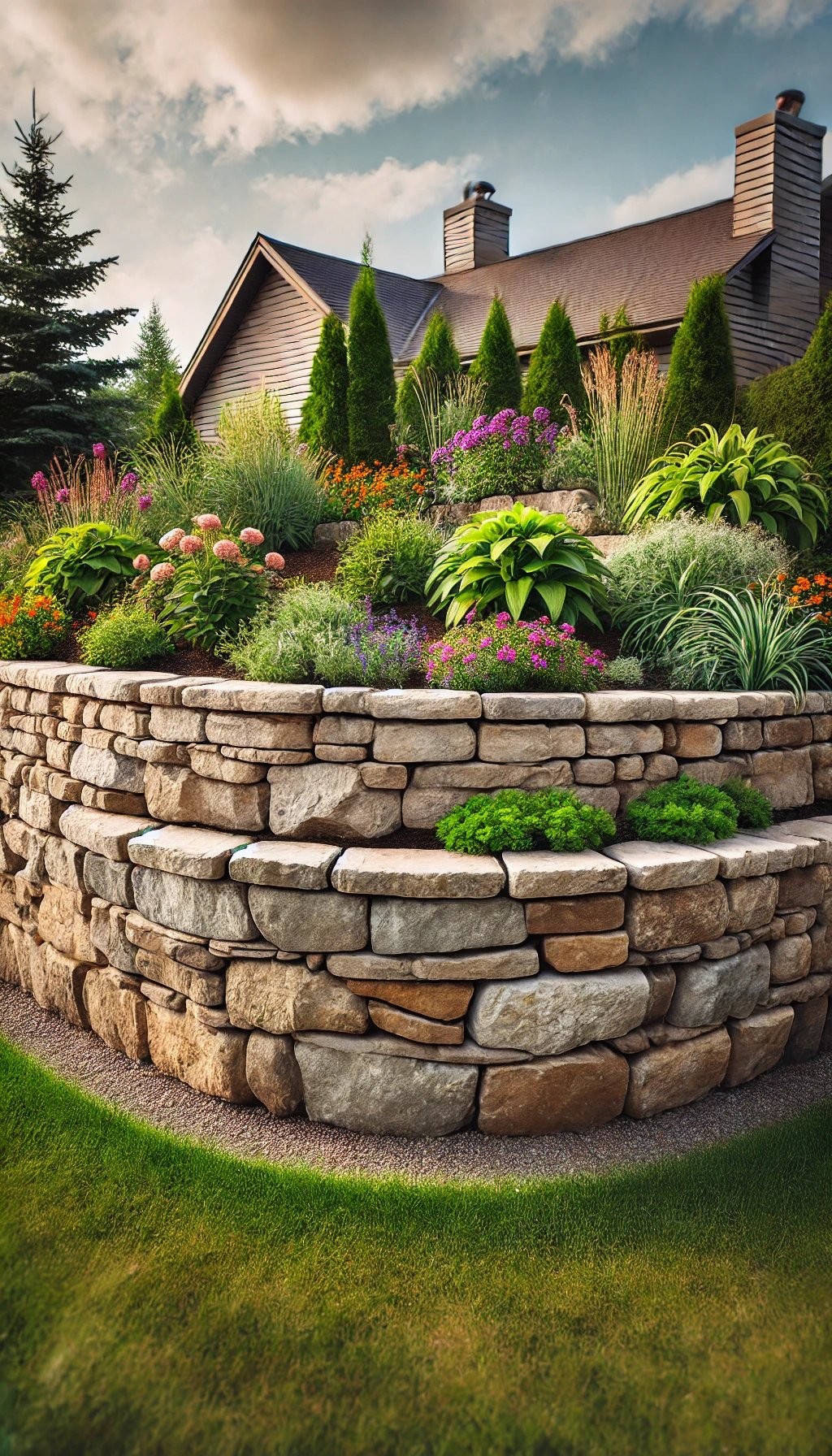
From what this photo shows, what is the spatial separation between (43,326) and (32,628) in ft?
33.8

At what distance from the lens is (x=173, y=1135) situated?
2.70 meters

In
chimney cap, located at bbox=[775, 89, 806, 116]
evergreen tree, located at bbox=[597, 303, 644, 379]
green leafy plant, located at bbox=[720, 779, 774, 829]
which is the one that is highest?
chimney cap, located at bbox=[775, 89, 806, 116]

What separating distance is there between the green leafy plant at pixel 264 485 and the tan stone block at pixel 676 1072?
3974 millimetres

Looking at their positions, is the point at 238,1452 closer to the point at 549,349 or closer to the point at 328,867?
the point at 328,867

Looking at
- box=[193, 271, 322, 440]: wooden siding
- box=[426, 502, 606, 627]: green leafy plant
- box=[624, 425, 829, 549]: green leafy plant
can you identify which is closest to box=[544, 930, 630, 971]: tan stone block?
box=[426, 502, 606, 627]: green leafy plant

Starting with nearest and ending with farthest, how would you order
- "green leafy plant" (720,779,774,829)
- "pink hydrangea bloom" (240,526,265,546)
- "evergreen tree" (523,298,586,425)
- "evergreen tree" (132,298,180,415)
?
"green leafy plant" (720,779,774,829) → "pink hydrangea bloom" (240,526,265,546) → "evergreen tree" (523,298,586,425) → "evergreen tree" (132,298,180,415)

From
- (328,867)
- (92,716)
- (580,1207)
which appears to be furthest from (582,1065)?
(92,716)

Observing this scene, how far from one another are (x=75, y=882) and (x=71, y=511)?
158 inches

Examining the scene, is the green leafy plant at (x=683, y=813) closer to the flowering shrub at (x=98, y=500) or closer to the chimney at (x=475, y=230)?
the flowering shrub at (x=98, y=500)

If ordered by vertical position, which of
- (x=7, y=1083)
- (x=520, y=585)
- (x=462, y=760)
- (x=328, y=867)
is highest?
(x=520, y=585)

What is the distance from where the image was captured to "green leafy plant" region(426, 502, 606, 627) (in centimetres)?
373

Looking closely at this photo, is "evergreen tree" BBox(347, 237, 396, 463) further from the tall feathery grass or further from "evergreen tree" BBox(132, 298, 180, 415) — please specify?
"evergreen tree" BBox(132, 298, 180, 415)

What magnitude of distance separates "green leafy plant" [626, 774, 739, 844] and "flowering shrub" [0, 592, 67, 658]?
331 centimetres

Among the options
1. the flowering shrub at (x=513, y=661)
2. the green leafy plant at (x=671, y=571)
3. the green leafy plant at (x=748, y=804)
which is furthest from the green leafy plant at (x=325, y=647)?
the green leafy plant at (x=748, y=804)
